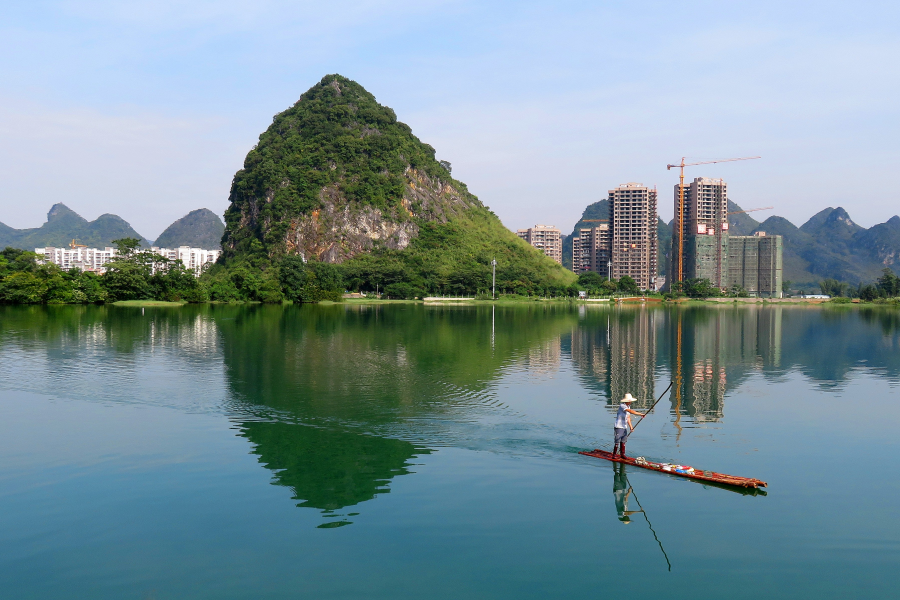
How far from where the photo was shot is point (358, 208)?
16288 centimetres

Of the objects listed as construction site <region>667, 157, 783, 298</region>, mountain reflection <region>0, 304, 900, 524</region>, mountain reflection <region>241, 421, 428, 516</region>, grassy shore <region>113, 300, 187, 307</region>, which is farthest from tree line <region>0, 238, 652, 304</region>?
mountain reflection <region>241, 421, 428, 516</region>

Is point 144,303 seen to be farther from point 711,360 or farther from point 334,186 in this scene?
point 711,360

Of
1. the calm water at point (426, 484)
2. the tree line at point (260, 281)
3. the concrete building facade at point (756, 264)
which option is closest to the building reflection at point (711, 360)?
the calm water at point (426, 484)

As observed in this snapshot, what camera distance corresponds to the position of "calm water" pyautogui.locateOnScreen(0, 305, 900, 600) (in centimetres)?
1015

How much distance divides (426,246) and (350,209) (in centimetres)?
2241

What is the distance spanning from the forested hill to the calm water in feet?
361

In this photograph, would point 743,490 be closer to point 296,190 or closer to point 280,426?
point 280,426

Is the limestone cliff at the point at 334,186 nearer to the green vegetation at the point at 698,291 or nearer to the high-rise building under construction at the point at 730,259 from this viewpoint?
the green vegetation at the point at 698,291

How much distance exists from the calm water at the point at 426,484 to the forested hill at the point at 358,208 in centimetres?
10989

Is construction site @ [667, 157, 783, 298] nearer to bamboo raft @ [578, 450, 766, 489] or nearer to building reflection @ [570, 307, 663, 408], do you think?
building reflection @ [570, 307, 663, 408]

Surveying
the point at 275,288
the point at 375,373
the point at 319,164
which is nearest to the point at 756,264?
the point at 319,164

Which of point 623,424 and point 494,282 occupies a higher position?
point 494,282

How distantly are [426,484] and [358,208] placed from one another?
503ft

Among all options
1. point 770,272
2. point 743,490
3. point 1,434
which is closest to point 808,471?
point 743,490
